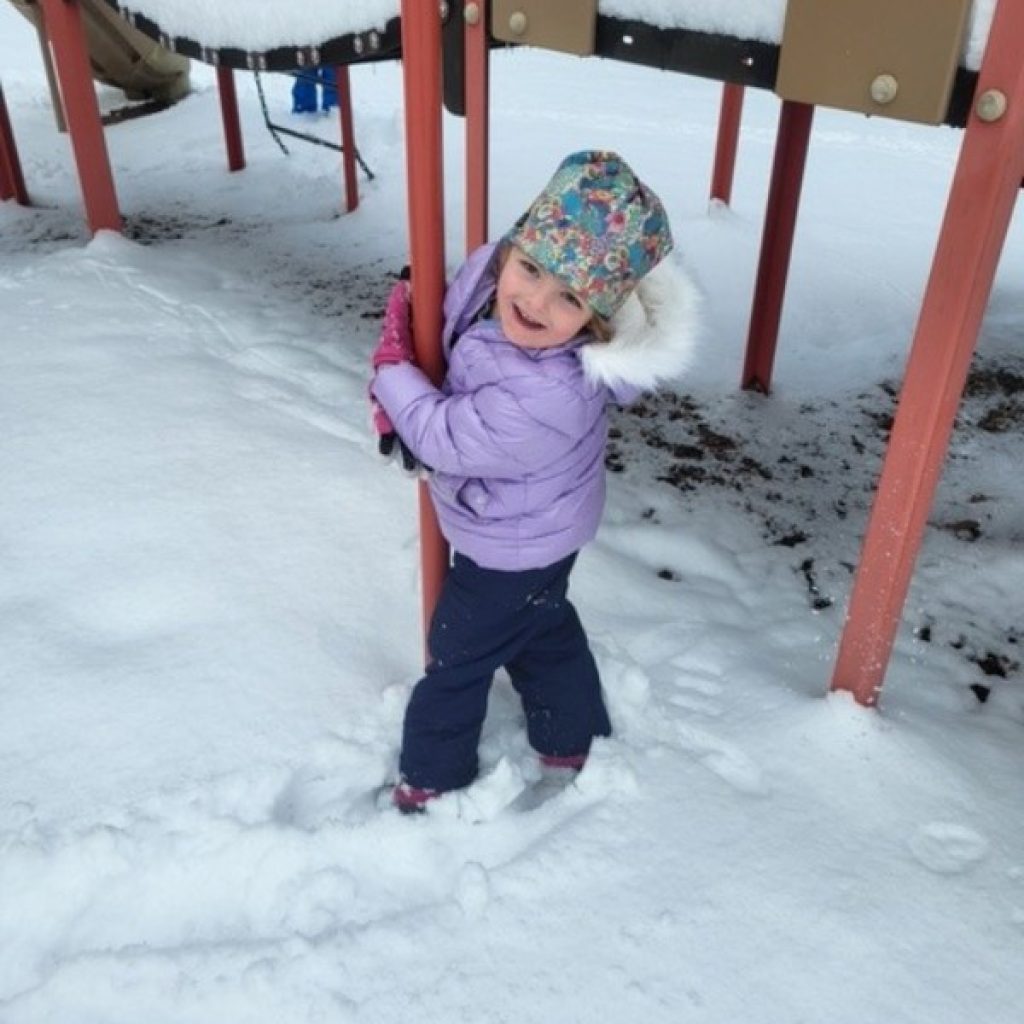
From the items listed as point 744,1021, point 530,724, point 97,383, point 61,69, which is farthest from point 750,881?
point 61,69

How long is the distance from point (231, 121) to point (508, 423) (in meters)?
5.44

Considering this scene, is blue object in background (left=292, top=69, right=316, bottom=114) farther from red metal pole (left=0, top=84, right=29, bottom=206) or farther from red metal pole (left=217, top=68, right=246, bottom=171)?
red metal pole (left=0, top=84, right=29, bottom=206)

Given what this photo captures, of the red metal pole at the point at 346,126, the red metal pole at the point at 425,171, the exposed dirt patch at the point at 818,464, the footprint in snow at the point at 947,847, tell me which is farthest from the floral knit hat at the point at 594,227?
the red metal pole at the point at 346,126

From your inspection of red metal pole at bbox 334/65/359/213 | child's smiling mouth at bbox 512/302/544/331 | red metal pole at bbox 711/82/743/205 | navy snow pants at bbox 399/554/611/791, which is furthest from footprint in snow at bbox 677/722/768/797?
red metal pole at bbox 334/65/359/213

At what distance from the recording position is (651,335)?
52.7 inches

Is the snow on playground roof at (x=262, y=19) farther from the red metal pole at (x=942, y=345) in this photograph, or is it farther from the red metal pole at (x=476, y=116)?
the red metal pole at (x=942, y=345)

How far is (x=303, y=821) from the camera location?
1.63 metres

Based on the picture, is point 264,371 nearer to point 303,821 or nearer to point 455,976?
point 303,821

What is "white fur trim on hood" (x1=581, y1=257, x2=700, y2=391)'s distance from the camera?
1.29 meters

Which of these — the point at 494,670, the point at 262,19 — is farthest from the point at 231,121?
the point at 494,670

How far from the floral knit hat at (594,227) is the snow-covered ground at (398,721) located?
2.90 feet

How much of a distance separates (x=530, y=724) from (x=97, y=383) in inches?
67.8

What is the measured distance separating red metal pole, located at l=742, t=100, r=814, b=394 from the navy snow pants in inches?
84.2

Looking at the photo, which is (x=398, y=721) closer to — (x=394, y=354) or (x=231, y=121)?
(x=394, y=354)
